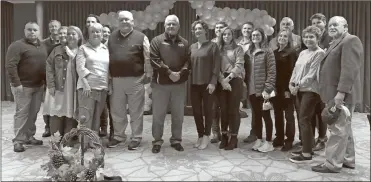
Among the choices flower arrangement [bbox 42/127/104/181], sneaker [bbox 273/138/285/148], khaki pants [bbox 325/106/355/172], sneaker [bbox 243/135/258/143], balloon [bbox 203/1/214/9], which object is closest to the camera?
flower arrangement [bbox 42/127/104/181]

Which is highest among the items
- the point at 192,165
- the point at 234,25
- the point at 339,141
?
the point at 234,25

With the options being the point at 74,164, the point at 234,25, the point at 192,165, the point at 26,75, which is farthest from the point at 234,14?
the point at 74,164

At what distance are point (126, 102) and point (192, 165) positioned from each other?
1.07m

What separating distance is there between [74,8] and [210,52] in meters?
4.64

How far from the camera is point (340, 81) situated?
3.17m

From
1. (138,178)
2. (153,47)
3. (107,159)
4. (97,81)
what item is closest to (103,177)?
(138,178)

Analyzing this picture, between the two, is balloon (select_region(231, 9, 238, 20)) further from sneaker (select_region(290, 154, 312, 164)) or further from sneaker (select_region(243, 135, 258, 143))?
sneaker (select_region(290, 154, 312, 164))

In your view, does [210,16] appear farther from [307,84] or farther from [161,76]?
[307,84]

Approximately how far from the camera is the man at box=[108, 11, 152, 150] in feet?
13.1

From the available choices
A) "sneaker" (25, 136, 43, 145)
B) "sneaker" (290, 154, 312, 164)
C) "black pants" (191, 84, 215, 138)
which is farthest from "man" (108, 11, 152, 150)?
"sneaker" (290, 154, 312, 164)

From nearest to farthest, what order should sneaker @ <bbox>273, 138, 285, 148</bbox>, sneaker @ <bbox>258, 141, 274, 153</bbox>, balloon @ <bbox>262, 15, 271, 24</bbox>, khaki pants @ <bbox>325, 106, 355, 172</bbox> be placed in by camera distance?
khaki pants @ <bbox>325, 106, 355, 172</bbox> < sneaker @ <bbox>258, 141, 274, 153</bbox> < sneaker @ <bbox>273, 138, 285, 148</bbox> < balloon @ <bbox>262, 15, 271, 24</bbox>

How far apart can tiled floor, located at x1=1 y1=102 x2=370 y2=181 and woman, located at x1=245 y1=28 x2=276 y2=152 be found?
27 centimetres

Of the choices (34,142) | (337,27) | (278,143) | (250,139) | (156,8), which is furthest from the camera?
(156,8)

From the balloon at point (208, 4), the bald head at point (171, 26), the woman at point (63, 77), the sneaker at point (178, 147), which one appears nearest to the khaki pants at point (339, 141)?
the sneaker at point (178, 147)
